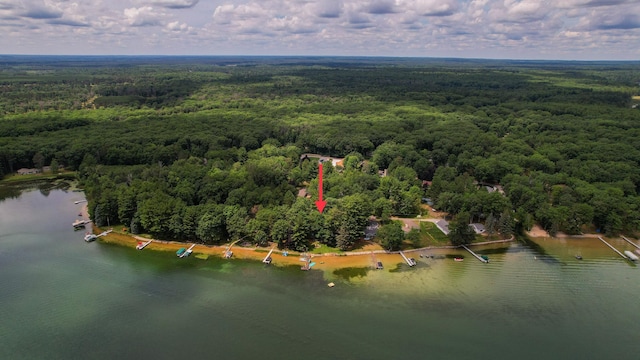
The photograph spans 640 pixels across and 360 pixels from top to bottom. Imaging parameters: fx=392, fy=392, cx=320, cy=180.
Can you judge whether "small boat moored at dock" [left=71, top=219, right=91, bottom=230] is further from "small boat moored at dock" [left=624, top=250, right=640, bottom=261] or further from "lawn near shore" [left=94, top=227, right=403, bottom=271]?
"small boat moored at dock" [left=624, top=250, right=640, bottom=261]

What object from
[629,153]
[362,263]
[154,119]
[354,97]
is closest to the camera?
[362,263]

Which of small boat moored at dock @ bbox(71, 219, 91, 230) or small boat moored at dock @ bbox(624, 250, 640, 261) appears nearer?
small boat moored at dock @ bbox(624, 250, 640, 261)

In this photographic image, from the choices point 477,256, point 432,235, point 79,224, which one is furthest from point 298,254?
point 79,224

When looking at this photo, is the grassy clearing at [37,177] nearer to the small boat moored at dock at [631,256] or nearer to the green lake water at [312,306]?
the green lake water at [312,306]

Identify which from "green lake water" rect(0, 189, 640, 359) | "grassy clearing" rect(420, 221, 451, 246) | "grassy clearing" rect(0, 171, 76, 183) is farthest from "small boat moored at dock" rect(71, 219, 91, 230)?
"grassy clearing" rect(420, 221, 451, 246)

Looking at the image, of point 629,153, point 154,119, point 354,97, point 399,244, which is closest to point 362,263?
point 399,244

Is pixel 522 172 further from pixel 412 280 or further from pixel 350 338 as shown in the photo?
pixel 350 338

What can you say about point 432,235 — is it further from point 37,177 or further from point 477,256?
point 37,177
